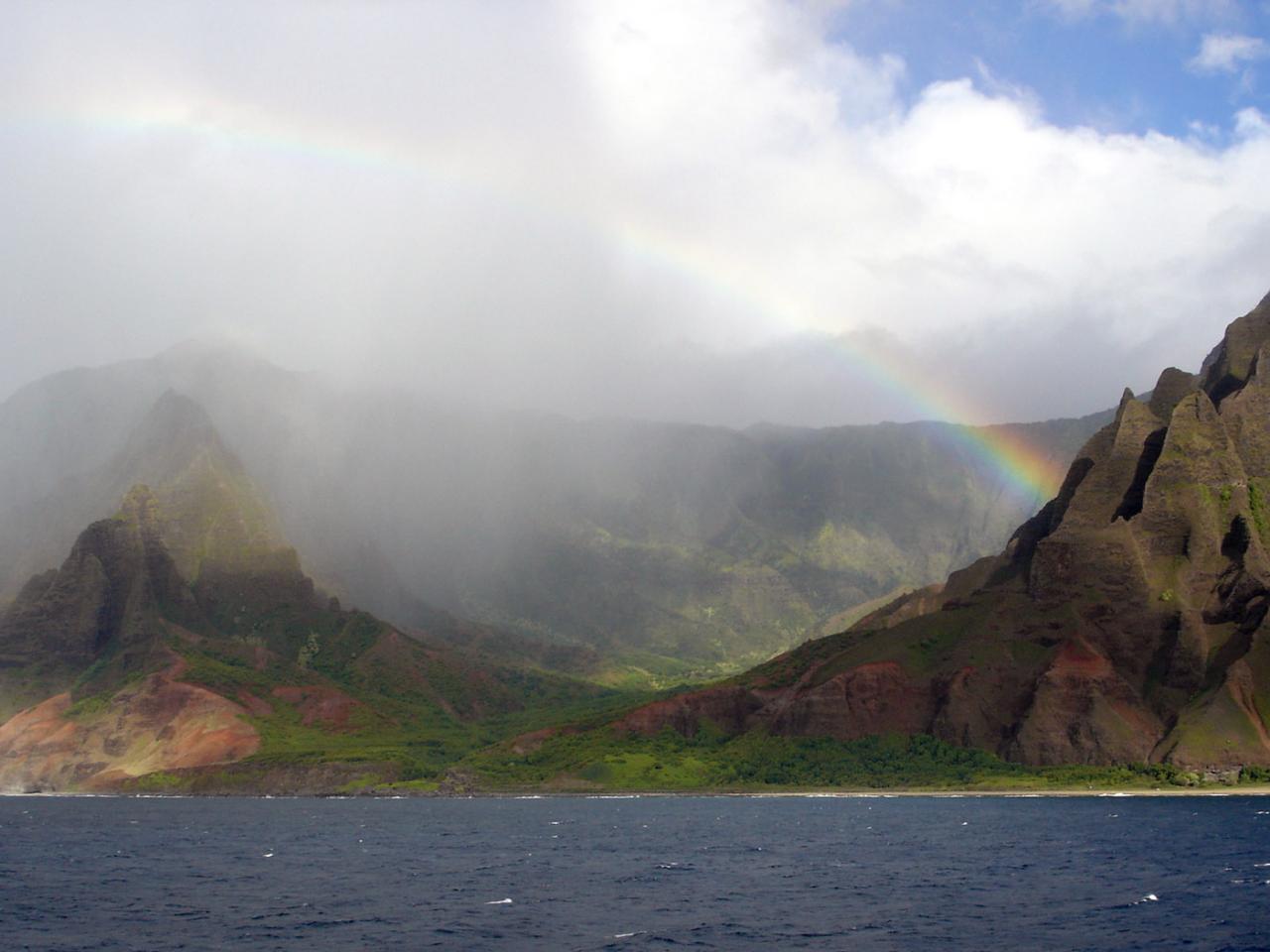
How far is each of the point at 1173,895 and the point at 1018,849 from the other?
43.6 metres

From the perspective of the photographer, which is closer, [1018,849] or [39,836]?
[1018,849]

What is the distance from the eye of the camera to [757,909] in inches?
4131

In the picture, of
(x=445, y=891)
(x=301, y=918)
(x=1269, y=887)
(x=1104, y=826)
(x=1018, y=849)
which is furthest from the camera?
(x=1104, y=826)

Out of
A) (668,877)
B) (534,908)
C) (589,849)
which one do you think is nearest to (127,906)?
(534,908)

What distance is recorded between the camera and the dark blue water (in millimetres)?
91375

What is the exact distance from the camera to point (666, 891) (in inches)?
4641

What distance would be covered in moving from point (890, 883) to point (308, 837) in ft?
318

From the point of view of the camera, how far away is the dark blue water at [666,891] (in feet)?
300

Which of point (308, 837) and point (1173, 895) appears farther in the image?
point (308, 837)

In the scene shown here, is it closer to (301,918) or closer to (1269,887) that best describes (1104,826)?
(1269,887)

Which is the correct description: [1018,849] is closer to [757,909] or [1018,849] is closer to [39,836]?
[757,909]

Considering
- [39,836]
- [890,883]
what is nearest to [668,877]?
[890,883]

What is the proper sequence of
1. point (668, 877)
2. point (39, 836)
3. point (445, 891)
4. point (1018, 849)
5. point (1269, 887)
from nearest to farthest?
point (1269, 887) → point (445, 891) → point (668, 877) → point (1018, 849) → point (39, 836)

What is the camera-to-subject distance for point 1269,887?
109438mm
